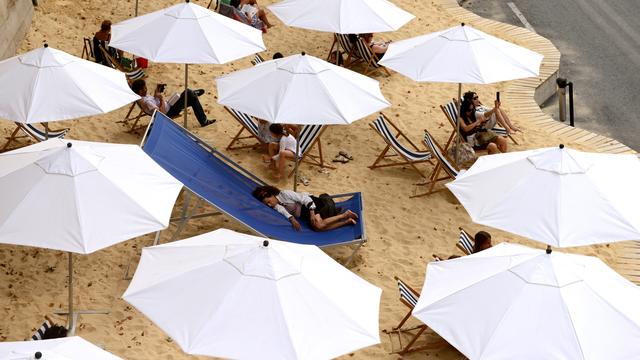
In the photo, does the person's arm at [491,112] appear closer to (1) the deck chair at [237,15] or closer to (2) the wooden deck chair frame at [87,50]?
(1) the deck chair at [237,15]

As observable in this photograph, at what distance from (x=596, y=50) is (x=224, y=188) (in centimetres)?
954

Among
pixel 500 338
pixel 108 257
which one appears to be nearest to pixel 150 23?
pixel 108 257

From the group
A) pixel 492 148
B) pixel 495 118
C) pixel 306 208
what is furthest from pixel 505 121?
pixel 306 208

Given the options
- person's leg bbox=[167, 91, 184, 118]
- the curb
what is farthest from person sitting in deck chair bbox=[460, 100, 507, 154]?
person's leg bbox=[167, 91, 184, 118]

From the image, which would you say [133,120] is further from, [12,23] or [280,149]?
[12,23]

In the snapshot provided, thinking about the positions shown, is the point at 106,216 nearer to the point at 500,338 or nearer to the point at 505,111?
the point at 500,338

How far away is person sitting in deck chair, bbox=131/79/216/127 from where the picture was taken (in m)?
13.0

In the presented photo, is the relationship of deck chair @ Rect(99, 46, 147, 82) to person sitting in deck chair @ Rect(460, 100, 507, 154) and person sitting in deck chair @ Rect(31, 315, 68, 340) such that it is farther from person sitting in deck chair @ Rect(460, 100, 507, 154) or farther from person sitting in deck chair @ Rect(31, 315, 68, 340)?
person sitting in deck chair @ Rect(31, 315, 68, 340)

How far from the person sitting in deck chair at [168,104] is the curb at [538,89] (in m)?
4.58

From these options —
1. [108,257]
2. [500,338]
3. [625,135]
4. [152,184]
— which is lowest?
[625,135]

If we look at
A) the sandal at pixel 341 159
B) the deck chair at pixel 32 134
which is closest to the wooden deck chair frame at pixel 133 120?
the deck chair at pixel 32 134

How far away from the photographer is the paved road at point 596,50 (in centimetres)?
1580

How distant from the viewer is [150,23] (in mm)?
12844

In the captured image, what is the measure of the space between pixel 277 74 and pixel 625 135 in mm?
6361
